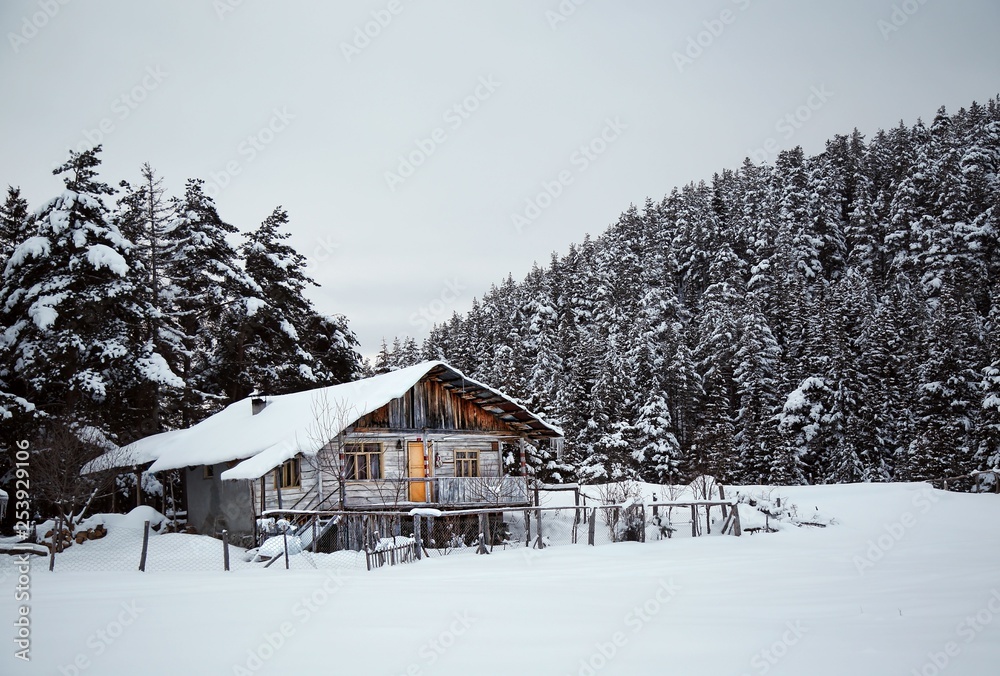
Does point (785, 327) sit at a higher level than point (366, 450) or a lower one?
higher

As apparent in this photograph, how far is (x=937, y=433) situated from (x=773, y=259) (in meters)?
27.8

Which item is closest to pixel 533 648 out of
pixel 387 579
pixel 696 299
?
pixel 387 579

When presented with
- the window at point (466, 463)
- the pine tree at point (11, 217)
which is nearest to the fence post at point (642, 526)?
the window at point (466, 463)

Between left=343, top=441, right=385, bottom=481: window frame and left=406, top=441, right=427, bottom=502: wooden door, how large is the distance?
1197 mm

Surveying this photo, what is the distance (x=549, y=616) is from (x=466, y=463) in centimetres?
2018

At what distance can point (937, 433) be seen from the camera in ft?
126

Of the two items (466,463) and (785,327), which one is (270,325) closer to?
(466,463)

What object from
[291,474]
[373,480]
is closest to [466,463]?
[373,480]

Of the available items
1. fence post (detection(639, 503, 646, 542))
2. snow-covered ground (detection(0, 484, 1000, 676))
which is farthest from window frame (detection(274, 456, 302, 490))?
fence post (detection(639, 503, 646, 542))

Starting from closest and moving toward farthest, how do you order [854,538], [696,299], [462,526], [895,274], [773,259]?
[854,538], [462,526], [895,274], [773,259], [696,299]

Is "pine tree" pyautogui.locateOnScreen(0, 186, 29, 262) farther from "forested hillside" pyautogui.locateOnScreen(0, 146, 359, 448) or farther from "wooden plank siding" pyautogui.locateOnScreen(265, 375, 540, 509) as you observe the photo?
"wooden plank siding" pyautogui.locateOnScreen(265, 375, 540, 509)

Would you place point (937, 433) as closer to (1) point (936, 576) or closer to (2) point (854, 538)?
(2) point (854, 538)

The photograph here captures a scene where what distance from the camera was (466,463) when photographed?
30.7 m

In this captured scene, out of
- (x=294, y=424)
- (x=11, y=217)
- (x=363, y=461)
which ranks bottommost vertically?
(x=363, y=461)
